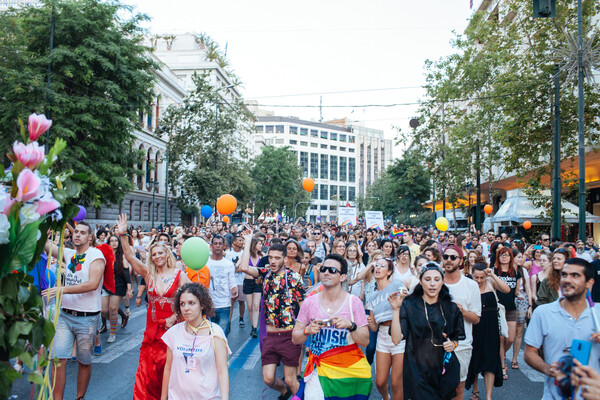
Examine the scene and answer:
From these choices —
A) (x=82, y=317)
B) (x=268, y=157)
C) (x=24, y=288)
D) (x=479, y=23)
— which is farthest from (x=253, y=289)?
(x=268, y=157)

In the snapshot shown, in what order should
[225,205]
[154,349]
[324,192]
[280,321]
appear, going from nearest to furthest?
[154,349] < [280,321] < [225,205] < [324,192]

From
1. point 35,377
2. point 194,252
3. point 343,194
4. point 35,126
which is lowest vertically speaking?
point 35,377

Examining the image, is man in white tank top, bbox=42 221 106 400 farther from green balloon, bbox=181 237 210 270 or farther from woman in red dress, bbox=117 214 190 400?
green balloon, bbox=181 237 210 270

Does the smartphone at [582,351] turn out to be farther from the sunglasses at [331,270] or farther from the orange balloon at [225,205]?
the orange balloon at [225,205]

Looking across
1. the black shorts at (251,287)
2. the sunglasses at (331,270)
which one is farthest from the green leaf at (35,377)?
the black shorts at (251,287)

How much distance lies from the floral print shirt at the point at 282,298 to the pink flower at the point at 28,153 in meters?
3.84

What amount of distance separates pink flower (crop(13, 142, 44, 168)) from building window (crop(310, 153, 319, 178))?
129 meters

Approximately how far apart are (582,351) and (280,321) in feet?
11.2

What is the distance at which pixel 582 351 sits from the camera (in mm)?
2662

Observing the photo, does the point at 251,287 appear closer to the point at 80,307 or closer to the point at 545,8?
the point at 80,307

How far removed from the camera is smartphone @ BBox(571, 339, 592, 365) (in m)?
2.64

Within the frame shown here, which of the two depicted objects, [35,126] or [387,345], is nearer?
[35,126]

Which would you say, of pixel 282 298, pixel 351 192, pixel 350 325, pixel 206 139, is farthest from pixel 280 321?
pixel 351 192

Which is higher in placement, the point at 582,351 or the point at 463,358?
the point at 582,351
